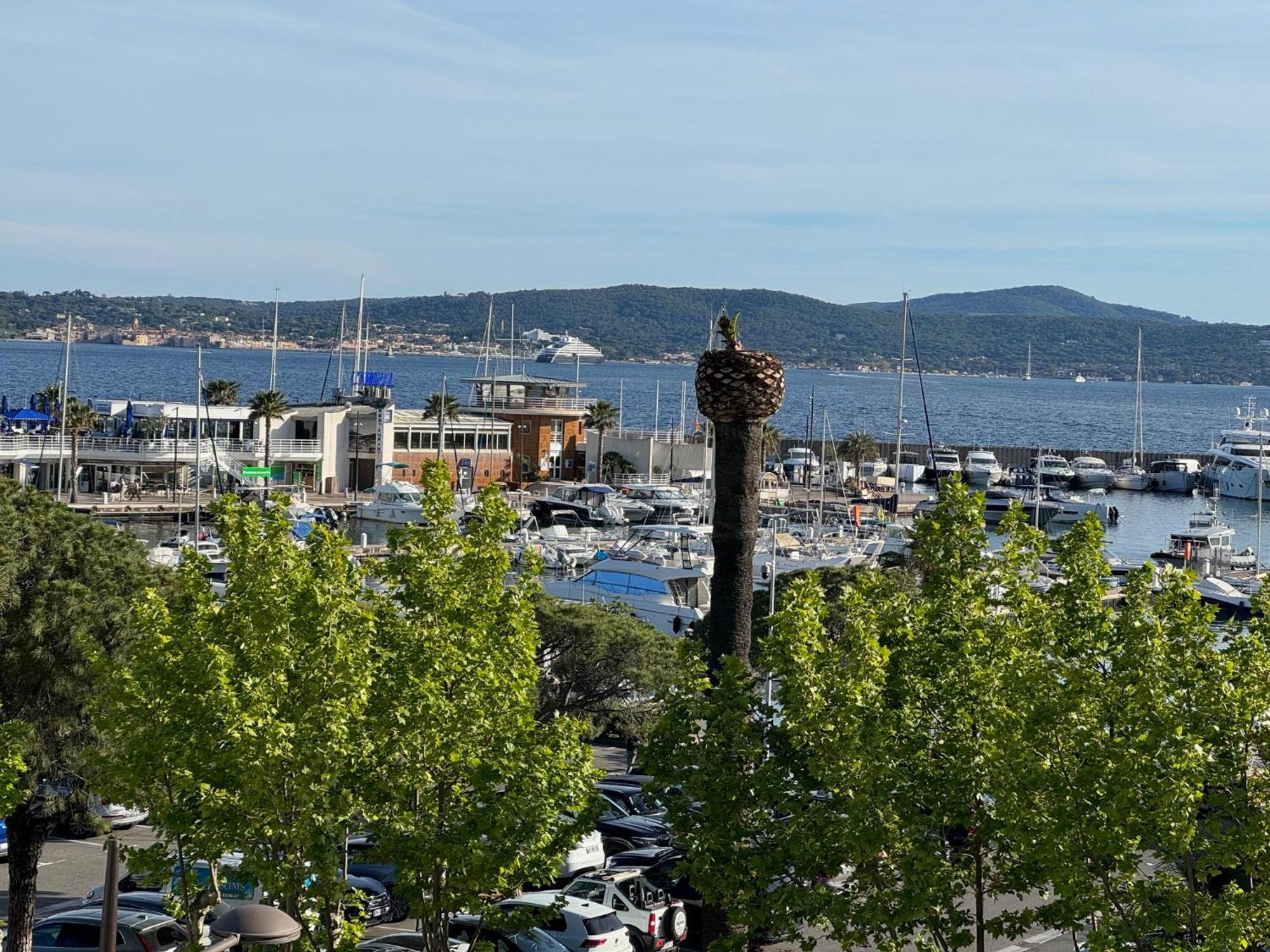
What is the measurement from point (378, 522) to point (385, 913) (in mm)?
54081

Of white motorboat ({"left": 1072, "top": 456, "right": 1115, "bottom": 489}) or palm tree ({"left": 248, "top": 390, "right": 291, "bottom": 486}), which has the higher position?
palm tree ({"left": 248, "top": 390, "right": 291, "bottom": 486})

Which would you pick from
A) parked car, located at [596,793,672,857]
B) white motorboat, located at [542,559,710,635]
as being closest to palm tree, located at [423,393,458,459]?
white motorboat, located at [542,559,710,635]

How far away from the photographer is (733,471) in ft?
60.5

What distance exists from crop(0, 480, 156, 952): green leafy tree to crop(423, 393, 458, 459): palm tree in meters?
59.1

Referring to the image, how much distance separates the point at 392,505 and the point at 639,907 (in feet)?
182

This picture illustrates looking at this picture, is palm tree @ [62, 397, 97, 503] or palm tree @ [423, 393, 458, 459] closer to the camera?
palm tree @ [62, 397, 97, 503]

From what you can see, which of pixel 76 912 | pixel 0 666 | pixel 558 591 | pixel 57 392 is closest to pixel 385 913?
pixel 76 912

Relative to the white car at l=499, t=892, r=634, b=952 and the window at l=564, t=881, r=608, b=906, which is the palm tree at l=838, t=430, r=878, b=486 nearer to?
the window at l=564, t=881, r=608, b=906

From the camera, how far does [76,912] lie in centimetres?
2247

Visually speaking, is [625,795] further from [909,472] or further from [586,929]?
[909,472]

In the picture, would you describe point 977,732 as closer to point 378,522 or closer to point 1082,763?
point 1082,763

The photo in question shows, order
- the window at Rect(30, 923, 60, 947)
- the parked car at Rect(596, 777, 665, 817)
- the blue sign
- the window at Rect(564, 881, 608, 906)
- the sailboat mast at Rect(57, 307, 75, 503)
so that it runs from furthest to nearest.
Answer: the blue sign → the sailboat mast at Rect(57, 307, 75, 503) → the parked car at Rect(596, 777, 665, 817) → the window at Rect(564, 881, 608, 906) → the window at Rect(30, 923, 60, 947)

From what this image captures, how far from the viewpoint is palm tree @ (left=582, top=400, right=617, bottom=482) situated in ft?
313

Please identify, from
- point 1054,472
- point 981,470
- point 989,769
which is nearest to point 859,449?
point 981,470
